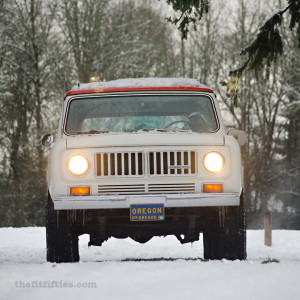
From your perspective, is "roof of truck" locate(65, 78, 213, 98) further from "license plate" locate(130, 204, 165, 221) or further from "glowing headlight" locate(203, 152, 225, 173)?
"license plate" locate(130, 204, 165, 221)

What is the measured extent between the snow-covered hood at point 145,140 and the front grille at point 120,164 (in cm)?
11

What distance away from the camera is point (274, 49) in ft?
30.7

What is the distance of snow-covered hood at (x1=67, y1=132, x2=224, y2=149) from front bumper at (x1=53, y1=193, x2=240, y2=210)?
0.54 metres

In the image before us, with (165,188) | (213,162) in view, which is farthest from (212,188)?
(165,188)

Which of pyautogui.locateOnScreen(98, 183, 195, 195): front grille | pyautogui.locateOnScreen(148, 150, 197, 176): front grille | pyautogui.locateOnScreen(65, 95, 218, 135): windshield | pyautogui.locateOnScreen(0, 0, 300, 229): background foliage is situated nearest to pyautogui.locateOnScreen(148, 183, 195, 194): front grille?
pyautogui.locateOnScreen(98, 183, 195, 195): front grille

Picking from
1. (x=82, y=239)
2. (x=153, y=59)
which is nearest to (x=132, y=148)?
(x=82, y=239)

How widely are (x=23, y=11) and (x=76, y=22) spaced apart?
2.40m

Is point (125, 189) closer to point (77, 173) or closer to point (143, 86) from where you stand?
point (77, 173)

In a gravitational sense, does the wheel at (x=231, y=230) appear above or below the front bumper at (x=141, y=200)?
below

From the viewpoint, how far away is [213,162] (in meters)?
5.75

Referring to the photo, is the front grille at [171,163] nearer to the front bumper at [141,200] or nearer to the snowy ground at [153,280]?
the front bumper at [141,200]

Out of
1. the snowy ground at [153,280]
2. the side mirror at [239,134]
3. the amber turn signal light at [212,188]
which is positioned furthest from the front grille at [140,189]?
the side mirror at [239,134]

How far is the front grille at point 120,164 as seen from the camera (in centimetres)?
568

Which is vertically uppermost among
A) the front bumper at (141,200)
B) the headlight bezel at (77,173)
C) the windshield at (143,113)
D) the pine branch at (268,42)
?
the pine branch at (268,42)
